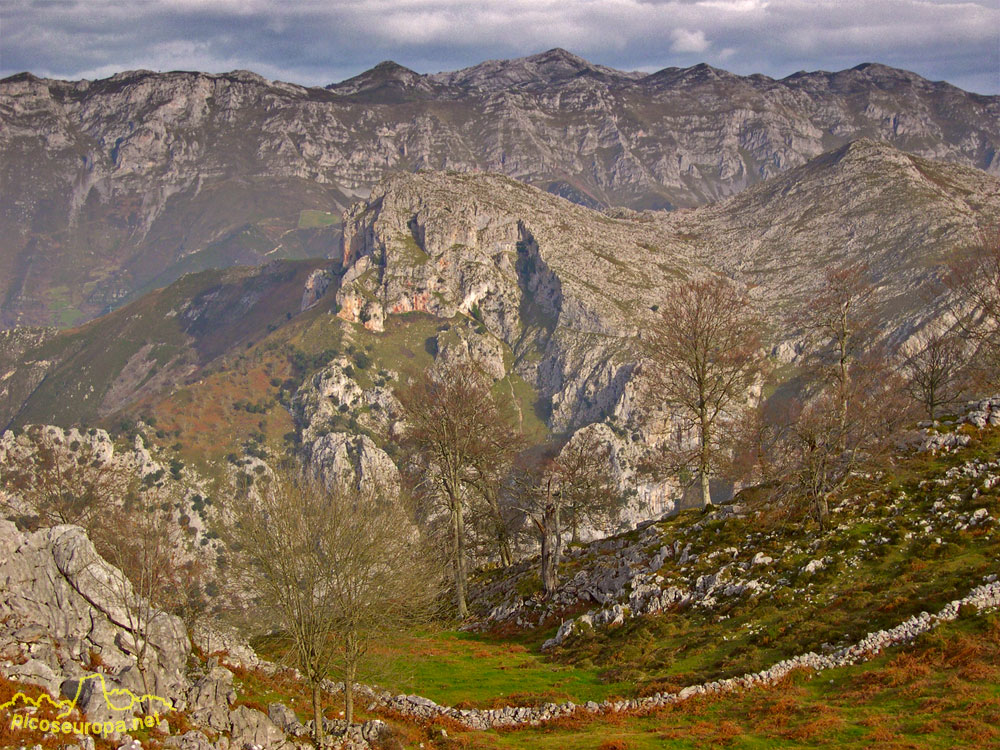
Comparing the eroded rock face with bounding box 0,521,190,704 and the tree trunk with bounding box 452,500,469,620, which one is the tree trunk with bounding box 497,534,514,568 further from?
the eroded rock face with bounding box 0,521,190,704

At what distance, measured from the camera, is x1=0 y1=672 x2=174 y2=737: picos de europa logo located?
16906 mm

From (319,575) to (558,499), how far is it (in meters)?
23.5

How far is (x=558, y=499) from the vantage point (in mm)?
46469

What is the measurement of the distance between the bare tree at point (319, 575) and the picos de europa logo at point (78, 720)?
5.39 metres

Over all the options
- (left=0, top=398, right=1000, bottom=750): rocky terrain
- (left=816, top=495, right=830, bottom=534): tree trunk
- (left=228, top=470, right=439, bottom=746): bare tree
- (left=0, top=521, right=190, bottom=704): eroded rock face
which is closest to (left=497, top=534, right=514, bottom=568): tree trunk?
(left=0, top=398, right=1000, bottom=750): rocky terrain

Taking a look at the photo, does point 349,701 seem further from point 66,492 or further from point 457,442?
point 66,492

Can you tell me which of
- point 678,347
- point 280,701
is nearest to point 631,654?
point 280,701

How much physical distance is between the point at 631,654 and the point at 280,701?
15.7 metres

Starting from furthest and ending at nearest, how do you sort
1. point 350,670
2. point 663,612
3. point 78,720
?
point 663,612
point 350,670
point 78,720

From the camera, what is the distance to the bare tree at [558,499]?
144 feet

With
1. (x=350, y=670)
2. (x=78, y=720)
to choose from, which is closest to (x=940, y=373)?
(x=350, y=670)

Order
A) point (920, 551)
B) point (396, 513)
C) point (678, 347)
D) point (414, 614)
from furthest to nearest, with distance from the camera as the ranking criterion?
point (678, 347), point (396, 513), point (414, 614), point (920, 551)

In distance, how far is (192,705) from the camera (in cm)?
2162

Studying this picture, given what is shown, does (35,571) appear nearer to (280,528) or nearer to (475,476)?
(280,528)
